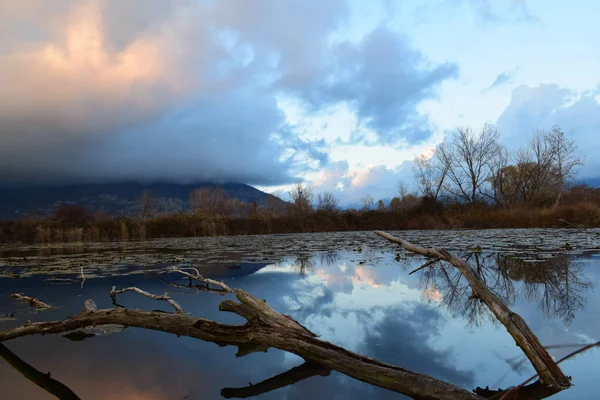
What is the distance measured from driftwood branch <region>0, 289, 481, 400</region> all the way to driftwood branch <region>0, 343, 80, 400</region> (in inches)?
11.2

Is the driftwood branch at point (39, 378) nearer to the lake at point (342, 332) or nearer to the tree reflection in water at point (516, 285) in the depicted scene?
the lake at point (342, 332)

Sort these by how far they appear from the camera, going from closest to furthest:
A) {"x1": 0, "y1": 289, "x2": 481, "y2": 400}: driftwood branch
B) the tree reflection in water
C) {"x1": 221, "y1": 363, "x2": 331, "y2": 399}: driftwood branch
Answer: {"x1": 0, "y1": 289, "x2": 481, "y2": 400}: driftwood branch → {"x1": 221, "y1": 363, "x2": 331, "y2": 399}: driftwood branch → the tree reflection in water

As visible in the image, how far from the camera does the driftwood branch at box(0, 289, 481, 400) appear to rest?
10.0ft

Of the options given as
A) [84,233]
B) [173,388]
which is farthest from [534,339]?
[84,233]

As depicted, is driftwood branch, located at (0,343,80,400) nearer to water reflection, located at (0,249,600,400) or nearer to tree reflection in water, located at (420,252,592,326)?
water reflection, located at (0,249,600,400)

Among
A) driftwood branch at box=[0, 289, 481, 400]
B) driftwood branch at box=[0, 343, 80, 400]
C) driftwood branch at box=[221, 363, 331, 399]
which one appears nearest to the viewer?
driftwood branch at box=[0, 289, 481, 400]

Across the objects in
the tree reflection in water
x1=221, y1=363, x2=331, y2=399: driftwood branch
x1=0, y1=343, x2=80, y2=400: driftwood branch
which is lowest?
x1=0, y1=343, x2=80, y2=400: driftwood branch

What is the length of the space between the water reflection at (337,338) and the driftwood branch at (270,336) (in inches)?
5.2

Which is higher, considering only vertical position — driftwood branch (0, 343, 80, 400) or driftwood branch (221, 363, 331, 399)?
driftwood branch (221, 363, 331, 399)

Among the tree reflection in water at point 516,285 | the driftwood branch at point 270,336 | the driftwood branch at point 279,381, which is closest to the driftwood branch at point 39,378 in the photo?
the driftwood branch at point 270,336

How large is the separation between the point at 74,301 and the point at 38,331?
117 inches

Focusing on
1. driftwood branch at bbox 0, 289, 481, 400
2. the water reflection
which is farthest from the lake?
driftwood branch at bbox 0, 289, 481, 400

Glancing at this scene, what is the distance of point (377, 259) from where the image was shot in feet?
41.2

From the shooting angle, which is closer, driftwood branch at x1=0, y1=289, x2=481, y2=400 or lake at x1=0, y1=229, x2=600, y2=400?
driftwood branch at x1=0, y1=289, x2=481, y2=400
